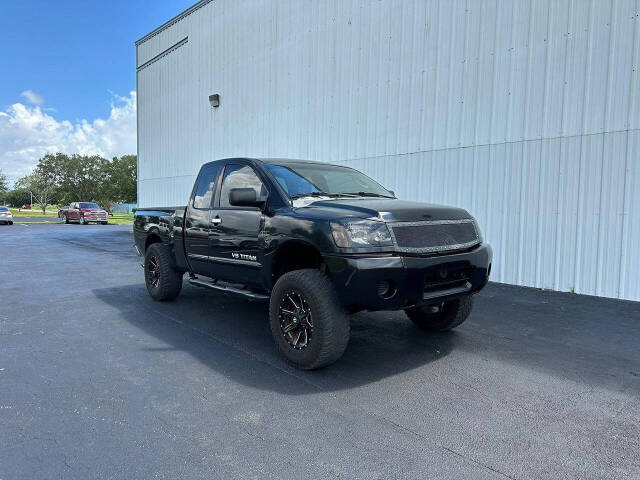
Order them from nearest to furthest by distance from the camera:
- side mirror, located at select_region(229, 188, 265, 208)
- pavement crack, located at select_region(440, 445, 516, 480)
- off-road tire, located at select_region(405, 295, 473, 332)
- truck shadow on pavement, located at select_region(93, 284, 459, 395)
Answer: pavement crack, located at select_region(440, 445, 516, 480)
truck shadow on pavement, located at select_region(93, 284, 459, 395)
side mirror, located at select_region(229, 188, 265, 208)
off-road tire, located at select_region(405, 295, 473, 332)

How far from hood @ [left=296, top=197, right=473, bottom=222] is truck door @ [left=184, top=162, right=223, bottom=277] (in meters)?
1.71

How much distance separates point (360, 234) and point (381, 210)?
32 cm

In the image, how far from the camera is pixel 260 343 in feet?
15.6

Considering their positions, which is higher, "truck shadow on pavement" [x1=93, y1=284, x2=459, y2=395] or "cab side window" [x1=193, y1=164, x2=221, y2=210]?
"cab side window" [x1=193, y1=164, x2=221, y2=210]

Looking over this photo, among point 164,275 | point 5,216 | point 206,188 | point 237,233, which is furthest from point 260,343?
point 5,216

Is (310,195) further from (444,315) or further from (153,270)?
(153,270)

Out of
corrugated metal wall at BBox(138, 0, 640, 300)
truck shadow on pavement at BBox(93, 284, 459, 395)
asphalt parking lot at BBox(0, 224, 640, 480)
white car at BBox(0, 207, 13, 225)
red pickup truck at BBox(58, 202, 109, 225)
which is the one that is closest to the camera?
asphalt parking lot at BBox(0, 224, 640, 480)

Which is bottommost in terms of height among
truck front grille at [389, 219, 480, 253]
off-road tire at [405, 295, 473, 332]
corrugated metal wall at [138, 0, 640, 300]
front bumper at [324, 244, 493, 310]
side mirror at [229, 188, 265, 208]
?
off-road tire at [405, 295, 473, 332]

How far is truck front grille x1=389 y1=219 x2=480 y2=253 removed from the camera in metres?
3.71

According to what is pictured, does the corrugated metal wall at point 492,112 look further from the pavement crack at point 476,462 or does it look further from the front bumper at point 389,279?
the pavement crack at point 476,462

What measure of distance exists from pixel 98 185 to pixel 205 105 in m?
58.0

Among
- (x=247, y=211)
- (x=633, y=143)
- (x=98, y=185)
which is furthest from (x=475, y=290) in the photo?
(x=98, y=185)

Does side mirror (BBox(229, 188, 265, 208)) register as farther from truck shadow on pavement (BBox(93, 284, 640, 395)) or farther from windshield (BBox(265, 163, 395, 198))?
truck shadow on pavement (BBox(93, 284, 640, 395))

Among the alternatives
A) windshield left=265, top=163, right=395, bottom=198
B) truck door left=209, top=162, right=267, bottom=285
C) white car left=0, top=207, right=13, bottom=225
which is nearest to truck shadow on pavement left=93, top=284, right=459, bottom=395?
truck door left=209, top=162, right=267, bottom=285
